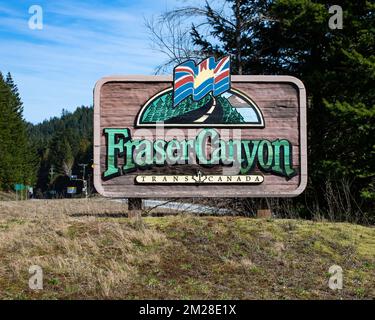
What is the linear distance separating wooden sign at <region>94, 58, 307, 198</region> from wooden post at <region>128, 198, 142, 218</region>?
23 cm

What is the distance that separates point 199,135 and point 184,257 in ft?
11.9

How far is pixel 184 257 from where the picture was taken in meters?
8.65

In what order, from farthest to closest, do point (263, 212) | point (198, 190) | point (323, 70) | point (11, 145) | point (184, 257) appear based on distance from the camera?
Result: 1. point (11, 145)
2. point (323, 70)
3. point (263, 212)
4. point (198, 190)
5. point (184, 257)

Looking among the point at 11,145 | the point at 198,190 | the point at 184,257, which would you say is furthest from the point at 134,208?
the point at 11,145

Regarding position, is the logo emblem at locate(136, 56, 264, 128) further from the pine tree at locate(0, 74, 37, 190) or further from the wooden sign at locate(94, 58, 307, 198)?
the pine tree at locate(0, 74, 37, 190)

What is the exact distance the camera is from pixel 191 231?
386 inches

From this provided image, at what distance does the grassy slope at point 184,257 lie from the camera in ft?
24.0

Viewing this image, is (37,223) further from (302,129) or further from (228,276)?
(302,129)

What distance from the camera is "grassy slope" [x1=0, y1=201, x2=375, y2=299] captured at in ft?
24.0

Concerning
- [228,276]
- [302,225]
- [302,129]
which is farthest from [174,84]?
[228,276]

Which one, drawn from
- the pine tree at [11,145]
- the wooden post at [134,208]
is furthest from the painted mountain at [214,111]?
the pine tree at [11,145]

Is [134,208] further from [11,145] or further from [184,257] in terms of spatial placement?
[11,145]

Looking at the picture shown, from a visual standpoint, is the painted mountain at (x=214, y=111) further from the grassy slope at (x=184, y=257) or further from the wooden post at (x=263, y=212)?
the grassy slope at (x=184, y=257)
